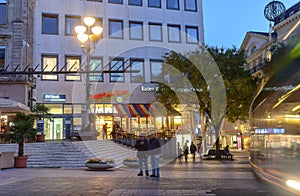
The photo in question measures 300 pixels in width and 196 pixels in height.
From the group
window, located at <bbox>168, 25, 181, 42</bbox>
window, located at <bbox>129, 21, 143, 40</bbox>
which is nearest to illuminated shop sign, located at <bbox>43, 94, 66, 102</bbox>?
window, located at <bbox>129, 21, 143, 40</bbox>

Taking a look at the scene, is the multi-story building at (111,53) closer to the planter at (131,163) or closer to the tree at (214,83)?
the tree at (214,83)

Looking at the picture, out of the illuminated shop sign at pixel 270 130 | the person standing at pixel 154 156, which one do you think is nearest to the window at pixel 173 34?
the person standing at pixel 154 156

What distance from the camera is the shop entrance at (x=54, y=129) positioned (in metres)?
32.3

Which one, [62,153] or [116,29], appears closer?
[62,153]

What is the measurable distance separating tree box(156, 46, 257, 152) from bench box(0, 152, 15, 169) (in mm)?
12815

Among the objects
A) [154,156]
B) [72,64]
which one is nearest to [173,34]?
[72,64]

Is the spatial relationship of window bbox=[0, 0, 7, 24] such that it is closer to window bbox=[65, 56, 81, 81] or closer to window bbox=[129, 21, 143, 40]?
window bbox=[65, 56, 81, 81]

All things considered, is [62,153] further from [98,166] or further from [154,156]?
[154,156]

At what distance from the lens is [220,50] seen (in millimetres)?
25969

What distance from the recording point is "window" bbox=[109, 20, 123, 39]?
35.7 m

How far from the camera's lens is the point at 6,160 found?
53.4 ft

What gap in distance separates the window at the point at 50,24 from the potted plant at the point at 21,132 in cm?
1832

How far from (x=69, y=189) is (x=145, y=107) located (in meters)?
24.0

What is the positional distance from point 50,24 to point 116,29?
675cm
